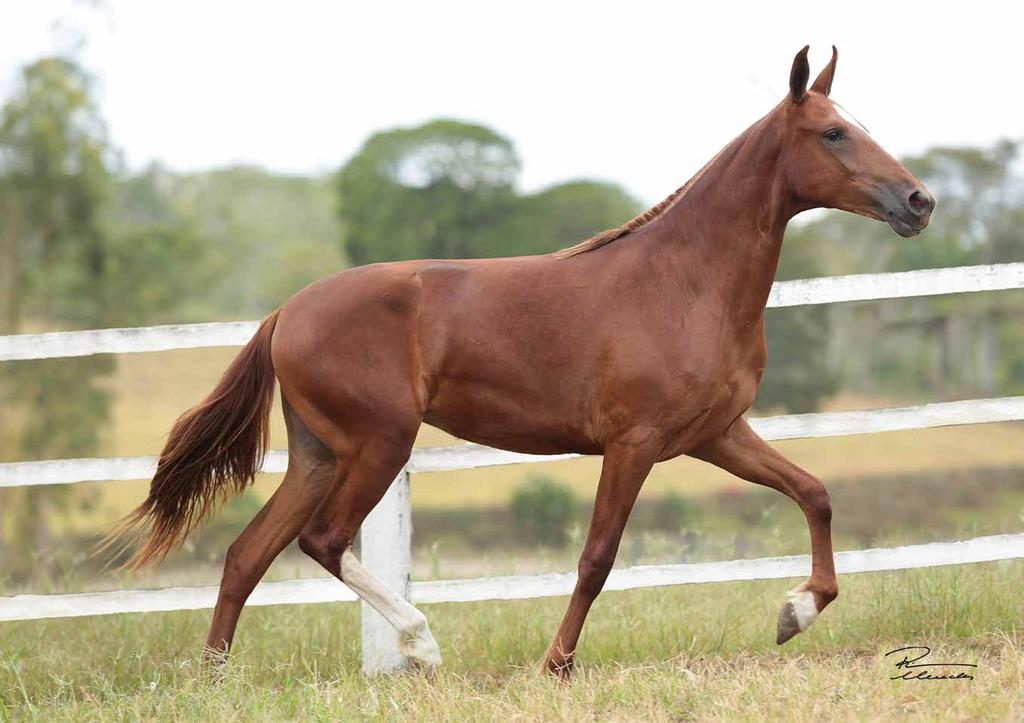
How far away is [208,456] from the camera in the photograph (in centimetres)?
443

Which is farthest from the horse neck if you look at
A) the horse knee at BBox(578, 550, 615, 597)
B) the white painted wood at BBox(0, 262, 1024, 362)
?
the horse knee at BBox(578, 550, 615, 597)

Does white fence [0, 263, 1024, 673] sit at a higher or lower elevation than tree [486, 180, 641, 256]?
higher

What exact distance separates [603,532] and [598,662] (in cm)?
70

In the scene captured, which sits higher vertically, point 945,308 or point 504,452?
point 504,452

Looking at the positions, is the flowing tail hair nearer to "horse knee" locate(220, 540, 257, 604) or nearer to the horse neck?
"horse knee" locate(220, 540, 257, 604)

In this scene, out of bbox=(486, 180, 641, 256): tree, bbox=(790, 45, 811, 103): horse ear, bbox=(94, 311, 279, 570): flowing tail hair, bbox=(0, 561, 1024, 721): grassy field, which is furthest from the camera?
bbox=(486, 180, 641, 256): tree

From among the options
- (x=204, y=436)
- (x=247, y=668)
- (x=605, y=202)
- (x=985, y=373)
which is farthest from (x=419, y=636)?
(x=605, y=202)

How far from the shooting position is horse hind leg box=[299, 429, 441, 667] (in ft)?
13.6

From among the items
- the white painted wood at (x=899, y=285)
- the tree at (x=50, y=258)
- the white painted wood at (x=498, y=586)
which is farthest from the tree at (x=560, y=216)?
the white painted wood at (x=498, y=586)

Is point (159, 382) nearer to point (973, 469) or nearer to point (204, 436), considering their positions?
point (973, 469)

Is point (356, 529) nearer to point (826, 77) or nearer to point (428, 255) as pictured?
point (826, 77)

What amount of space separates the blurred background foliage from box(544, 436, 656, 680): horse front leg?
27.8 feet

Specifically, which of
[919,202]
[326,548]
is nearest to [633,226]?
[919,202]

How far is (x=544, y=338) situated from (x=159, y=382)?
1967cm
